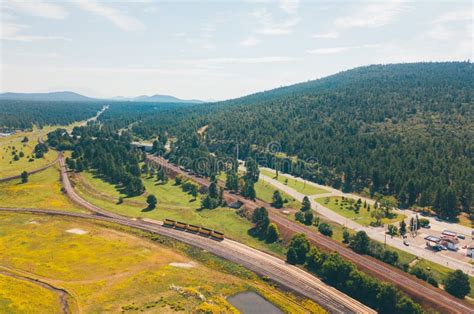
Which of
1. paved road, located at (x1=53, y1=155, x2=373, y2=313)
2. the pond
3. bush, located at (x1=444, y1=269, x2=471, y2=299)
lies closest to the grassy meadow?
the pond

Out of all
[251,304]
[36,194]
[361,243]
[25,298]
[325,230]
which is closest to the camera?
[25,298]

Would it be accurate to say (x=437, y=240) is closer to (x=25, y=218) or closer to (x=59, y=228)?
(x=59, y=228)

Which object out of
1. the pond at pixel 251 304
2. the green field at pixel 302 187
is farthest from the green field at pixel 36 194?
the green field at pixel 302 187

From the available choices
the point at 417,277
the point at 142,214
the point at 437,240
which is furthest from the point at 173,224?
the point at 437,240

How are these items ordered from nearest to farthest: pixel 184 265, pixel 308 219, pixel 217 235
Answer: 1. pixel 184 265
2. pixel 217 235
3. pixel 308 219

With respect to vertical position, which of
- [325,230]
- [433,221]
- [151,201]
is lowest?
[433,221]

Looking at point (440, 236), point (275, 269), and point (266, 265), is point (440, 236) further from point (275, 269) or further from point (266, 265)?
point (266, 265)

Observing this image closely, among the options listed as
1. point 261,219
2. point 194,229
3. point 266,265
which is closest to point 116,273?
point 194,229

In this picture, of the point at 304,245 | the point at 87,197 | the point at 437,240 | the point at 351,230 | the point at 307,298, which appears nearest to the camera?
the point at 307,298

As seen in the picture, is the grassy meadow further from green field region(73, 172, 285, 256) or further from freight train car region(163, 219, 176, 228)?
green field region(73, 172, 285, 256)
